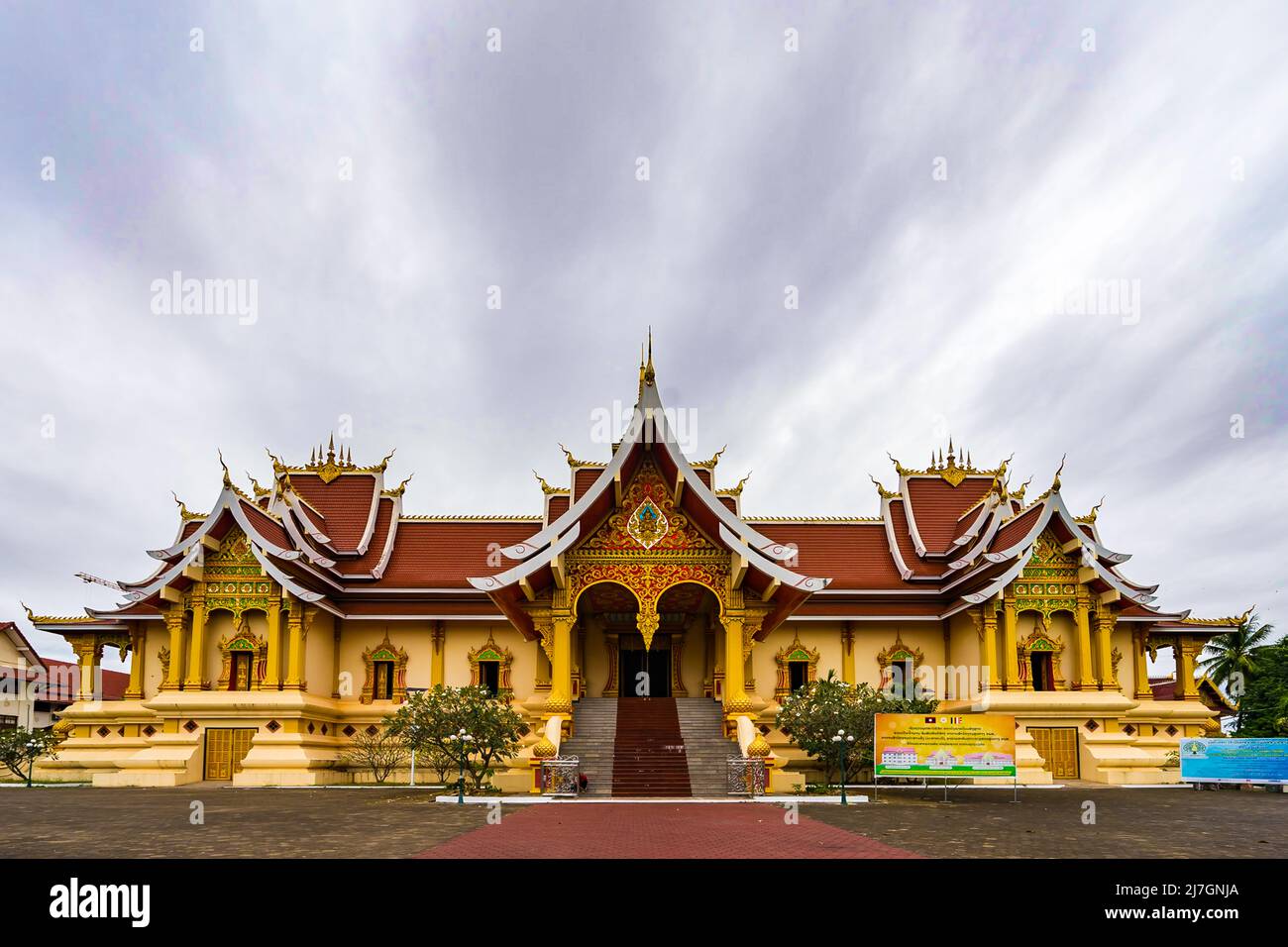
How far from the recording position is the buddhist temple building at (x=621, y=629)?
2239 cm

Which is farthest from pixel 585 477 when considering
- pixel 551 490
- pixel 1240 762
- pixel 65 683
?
pixel 65 683

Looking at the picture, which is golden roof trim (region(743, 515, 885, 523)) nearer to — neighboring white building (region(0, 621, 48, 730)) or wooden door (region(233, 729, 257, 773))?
wooden door (region(233, 729, 257, 773))

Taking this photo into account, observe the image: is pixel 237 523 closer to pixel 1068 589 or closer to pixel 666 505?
pixel 666 505

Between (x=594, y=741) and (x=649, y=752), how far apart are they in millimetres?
1361

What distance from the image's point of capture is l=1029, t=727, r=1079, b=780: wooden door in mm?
25375

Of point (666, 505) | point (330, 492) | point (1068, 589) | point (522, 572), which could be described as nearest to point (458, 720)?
point (522, 572)

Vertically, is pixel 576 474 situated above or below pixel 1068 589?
above

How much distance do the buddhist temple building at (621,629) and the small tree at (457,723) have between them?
4.76 ft

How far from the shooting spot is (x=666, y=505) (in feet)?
74.7

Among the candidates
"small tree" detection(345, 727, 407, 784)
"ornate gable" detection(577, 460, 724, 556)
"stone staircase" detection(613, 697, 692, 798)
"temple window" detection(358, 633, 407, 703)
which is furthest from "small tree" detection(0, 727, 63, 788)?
"ornate gable" detection(577, 460, 724, 556)

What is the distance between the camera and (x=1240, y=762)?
24844 mm

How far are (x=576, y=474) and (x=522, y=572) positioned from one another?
23.9ft

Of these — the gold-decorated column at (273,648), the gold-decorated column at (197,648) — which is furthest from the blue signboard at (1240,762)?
the gold-decorated column at (197,648)

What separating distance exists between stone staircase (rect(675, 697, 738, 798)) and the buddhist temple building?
11 cm
